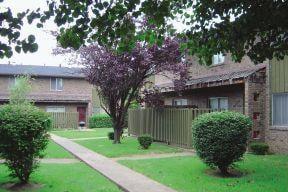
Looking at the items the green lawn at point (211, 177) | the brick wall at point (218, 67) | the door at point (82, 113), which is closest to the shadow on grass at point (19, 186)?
the green lawn at point (211, 177)

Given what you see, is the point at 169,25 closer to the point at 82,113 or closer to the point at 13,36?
the point at 13,36

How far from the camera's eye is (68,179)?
11.8m

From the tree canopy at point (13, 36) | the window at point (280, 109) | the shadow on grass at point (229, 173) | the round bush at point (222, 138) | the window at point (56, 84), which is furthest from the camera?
the window at point (56, 84)

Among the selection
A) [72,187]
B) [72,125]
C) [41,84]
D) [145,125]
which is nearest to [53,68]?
[41,84]

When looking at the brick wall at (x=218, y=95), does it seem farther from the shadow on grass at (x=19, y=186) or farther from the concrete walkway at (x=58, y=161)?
the shadow on grass at (x=19, y=186)

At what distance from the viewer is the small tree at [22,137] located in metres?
10.3

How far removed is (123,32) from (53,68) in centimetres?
4336

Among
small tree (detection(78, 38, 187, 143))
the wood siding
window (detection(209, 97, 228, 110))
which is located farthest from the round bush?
small tree (detection(78, 38, 187, 143))

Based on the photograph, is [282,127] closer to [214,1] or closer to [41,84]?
[214,1]

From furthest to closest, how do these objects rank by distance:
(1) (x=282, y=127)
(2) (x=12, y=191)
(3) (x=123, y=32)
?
1. (1) (x=282, y=127)
2. (2) (x=12, y=191)
3. (3) (x=123, y=32)

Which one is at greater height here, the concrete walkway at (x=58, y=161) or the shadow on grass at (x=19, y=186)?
the shadow on grass at (x=19, y=186)

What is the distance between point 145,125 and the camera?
26219mm

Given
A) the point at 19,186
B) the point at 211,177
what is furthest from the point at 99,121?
the point at 19,186

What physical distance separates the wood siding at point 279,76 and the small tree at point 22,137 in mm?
9900
